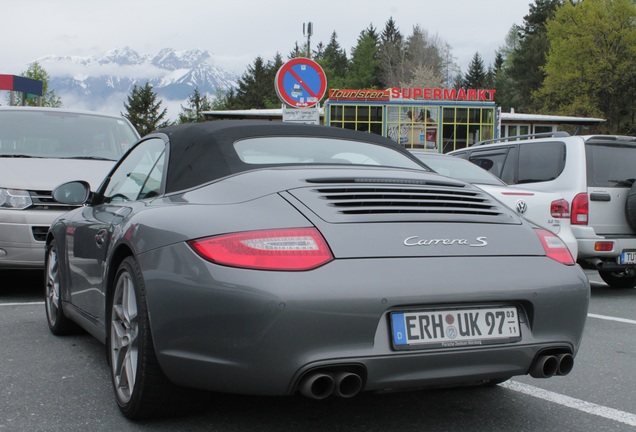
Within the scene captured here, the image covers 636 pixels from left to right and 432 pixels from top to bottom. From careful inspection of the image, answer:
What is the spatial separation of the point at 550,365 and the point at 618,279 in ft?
20.8

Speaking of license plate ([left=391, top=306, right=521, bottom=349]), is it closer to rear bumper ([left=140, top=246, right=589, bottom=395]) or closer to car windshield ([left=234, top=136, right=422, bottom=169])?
rear bumper ([left=140, top=246, right=589, bottom=395])

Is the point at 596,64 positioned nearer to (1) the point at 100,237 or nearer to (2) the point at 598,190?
(2) the point at 598,190

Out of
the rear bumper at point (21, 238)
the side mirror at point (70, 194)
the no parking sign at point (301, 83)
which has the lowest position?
the rear bumper at point (21, 238)

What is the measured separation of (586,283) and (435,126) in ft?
149

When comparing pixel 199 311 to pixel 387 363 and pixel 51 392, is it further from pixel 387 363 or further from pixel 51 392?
pixel 51 392

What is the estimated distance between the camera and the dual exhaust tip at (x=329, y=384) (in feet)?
8.65

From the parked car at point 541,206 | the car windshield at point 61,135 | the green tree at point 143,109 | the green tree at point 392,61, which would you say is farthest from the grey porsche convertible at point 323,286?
the green tree at point 392,61

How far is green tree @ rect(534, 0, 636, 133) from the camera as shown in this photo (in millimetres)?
60875

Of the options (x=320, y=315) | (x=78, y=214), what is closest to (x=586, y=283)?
(x=320, y=315)

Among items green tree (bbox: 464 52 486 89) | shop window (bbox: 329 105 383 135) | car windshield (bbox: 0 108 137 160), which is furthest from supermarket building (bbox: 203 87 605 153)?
green tree (bbox: 464 52 486 89)

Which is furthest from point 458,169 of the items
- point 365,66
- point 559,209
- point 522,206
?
point 365,66

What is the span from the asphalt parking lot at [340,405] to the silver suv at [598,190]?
315cm

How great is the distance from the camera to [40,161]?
7348mm

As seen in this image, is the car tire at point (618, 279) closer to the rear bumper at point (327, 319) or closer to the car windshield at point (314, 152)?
the car windshield at point (314, 152)
